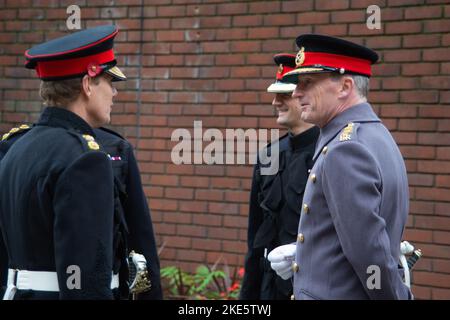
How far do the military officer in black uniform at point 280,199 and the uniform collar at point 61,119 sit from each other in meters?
1.63

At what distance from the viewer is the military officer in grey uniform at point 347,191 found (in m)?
2.90

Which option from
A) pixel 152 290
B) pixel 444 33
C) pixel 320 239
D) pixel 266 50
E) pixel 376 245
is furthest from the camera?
pixel 266 50

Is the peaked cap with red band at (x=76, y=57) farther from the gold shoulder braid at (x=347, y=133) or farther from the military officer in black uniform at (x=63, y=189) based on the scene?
the gold shoulder braid at (x=347, y=133)

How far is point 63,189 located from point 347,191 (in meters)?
1.07

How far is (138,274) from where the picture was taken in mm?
3684

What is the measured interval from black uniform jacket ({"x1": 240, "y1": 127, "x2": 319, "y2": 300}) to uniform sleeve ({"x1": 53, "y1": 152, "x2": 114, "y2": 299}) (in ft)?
5.41

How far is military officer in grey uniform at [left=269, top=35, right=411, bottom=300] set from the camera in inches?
114

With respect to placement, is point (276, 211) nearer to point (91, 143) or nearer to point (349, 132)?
point (349, 132)

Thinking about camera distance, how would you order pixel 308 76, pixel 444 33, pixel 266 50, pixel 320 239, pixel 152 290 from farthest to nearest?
pixel 266 50 < pixel 444 33 < pixel 152 290 < pixel 308 76 < pixel 320 239

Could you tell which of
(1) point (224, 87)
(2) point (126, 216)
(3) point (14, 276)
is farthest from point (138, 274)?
(1) point (224, 87)
